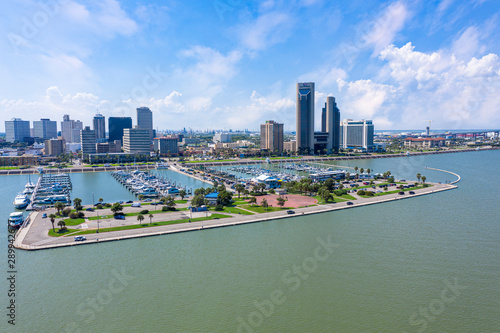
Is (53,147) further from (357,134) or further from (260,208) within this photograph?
(357,134)

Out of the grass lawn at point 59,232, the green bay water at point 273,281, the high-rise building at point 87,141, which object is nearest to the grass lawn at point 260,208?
the green bay water at point 273,281

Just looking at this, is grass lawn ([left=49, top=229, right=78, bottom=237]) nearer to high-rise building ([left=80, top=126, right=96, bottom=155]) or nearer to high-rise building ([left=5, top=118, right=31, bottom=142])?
high-rise building ([left=80, top=126, right=96, bottom=155])

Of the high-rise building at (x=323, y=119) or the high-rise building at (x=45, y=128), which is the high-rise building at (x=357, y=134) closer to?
the high-rise building at (x=323, y=119)

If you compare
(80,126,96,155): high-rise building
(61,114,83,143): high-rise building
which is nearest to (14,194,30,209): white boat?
(80,126,96,155): high-rise building

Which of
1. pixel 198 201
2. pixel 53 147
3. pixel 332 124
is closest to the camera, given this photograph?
pixel 198 201

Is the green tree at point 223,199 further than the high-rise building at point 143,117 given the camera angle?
No

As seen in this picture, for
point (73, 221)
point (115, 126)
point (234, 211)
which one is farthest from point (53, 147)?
point (234, 211)

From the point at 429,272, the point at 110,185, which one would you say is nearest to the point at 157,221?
the point at 429,272
